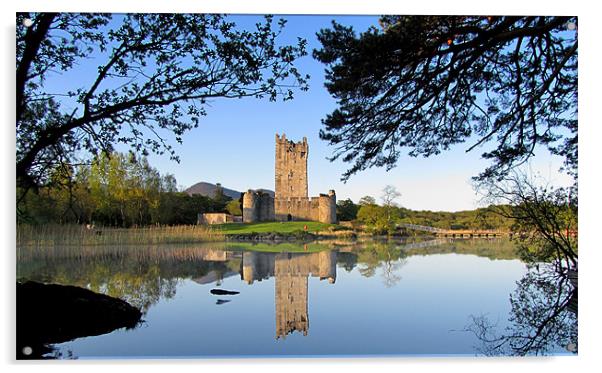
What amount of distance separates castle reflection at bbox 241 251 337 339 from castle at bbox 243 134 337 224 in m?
0.45

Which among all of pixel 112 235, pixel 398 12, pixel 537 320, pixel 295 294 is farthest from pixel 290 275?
pixel 398 12

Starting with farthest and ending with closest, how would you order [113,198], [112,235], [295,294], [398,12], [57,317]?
[112,235]
[113,198]
[295,294]
[398,12]
[57,317]

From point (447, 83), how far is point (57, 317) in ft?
12.2

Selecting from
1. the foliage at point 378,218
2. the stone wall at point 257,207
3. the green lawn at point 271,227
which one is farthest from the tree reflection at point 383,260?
the stone wall at point 257,207

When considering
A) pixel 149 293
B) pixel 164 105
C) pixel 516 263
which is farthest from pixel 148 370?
pixel 516 263

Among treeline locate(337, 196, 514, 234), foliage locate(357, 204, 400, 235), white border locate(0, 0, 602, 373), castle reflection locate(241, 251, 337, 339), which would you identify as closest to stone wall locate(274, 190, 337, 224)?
treeline locate(337, 196, 514, 234)

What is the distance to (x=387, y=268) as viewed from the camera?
376 cm

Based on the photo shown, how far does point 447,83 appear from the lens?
3387mm

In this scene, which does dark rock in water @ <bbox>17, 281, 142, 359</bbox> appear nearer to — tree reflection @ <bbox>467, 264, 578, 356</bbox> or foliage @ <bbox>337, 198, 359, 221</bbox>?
foliage @ <bbox>337, 198, 359, 221</bbox>

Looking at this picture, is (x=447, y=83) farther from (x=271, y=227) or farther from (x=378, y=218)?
(x=271, y=227)

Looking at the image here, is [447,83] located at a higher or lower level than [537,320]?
higher

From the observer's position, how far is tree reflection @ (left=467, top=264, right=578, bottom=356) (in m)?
3.07

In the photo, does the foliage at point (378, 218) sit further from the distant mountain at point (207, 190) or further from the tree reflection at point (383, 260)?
the distant mountain at point (207, 190)

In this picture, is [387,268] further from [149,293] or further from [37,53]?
[37,53]
